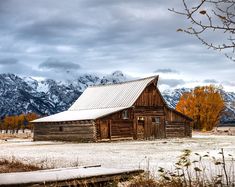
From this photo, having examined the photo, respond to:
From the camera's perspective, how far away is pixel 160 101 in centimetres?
5203

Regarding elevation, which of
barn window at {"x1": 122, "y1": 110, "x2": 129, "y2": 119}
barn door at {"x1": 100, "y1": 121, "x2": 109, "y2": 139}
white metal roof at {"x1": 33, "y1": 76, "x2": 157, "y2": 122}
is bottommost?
barn door at {"x1": 100, "y1": 121, "x2": 109, "y2": 139}

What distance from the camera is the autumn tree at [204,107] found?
81.1 metres

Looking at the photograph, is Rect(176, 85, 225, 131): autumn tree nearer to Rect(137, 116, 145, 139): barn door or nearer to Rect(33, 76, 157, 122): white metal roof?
Rect(33, 76, 157, 122): white metal roof

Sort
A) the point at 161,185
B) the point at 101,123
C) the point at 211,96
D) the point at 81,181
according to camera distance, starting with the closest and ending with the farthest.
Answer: the point at 161,185 < the point at 81,181 < the point at 101,123 < the point at 211,96

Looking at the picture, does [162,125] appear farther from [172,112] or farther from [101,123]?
[101,123]

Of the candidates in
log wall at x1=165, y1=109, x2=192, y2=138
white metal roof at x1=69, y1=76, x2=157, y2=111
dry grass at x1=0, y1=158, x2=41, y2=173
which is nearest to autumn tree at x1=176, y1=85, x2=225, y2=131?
white metal roof at x1=69, y1=76, x2=157, y2=111

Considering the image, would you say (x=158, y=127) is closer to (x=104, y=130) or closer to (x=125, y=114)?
(x=125, y=114)

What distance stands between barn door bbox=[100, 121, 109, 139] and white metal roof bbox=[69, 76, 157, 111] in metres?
A: 4.37

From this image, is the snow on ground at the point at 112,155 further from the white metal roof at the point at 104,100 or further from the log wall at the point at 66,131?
the white metal roof at the point at 104,100

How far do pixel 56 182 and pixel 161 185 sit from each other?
90.2 inches

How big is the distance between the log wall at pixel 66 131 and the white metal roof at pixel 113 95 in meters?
5.72

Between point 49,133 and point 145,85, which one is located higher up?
point 145,85

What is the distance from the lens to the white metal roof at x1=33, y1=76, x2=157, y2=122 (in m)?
48.5

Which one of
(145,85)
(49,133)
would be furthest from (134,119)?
(49,133)
